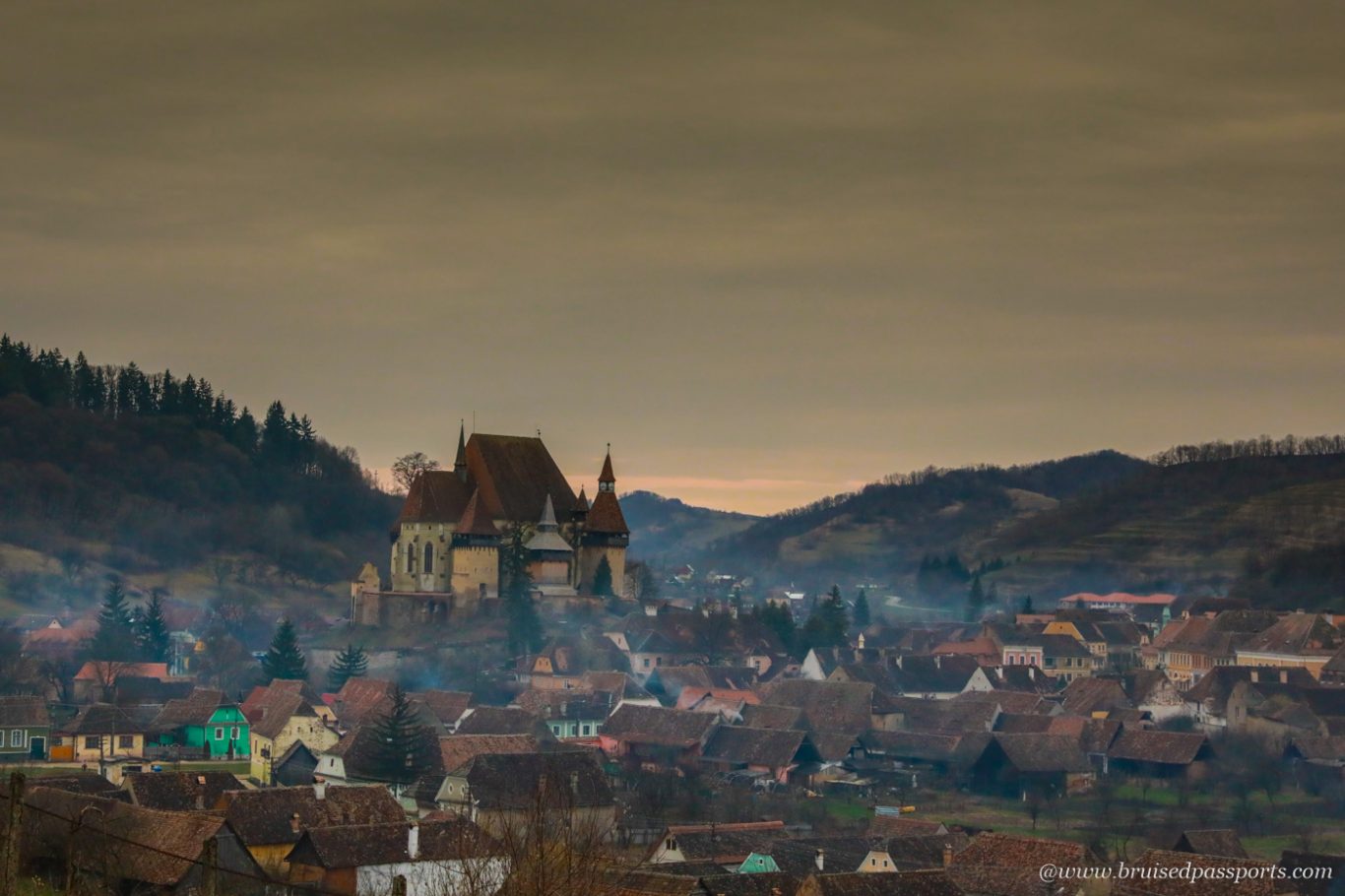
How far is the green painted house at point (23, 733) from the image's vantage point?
7238 cm

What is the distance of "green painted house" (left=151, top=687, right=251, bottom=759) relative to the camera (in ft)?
250

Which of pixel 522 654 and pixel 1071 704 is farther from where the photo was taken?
pixel 522 654

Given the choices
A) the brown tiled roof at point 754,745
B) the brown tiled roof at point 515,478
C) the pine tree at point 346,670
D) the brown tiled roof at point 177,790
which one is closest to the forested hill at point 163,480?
the brown tiled roof at point 515,478

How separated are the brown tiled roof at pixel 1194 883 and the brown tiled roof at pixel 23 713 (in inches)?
1655

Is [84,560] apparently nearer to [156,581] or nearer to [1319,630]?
[156,581]

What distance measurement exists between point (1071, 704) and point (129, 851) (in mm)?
60004

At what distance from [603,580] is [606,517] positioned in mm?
4201

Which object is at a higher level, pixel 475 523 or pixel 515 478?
pixel 515 478

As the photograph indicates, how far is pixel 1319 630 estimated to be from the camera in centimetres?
11194

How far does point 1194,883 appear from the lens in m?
43.7

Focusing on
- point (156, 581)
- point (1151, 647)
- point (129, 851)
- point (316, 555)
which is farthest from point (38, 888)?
point (316, 555)

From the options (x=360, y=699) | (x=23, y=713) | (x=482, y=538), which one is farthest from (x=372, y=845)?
(x=482, y=538)

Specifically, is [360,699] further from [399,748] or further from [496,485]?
[496,485]

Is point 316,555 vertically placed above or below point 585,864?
above
